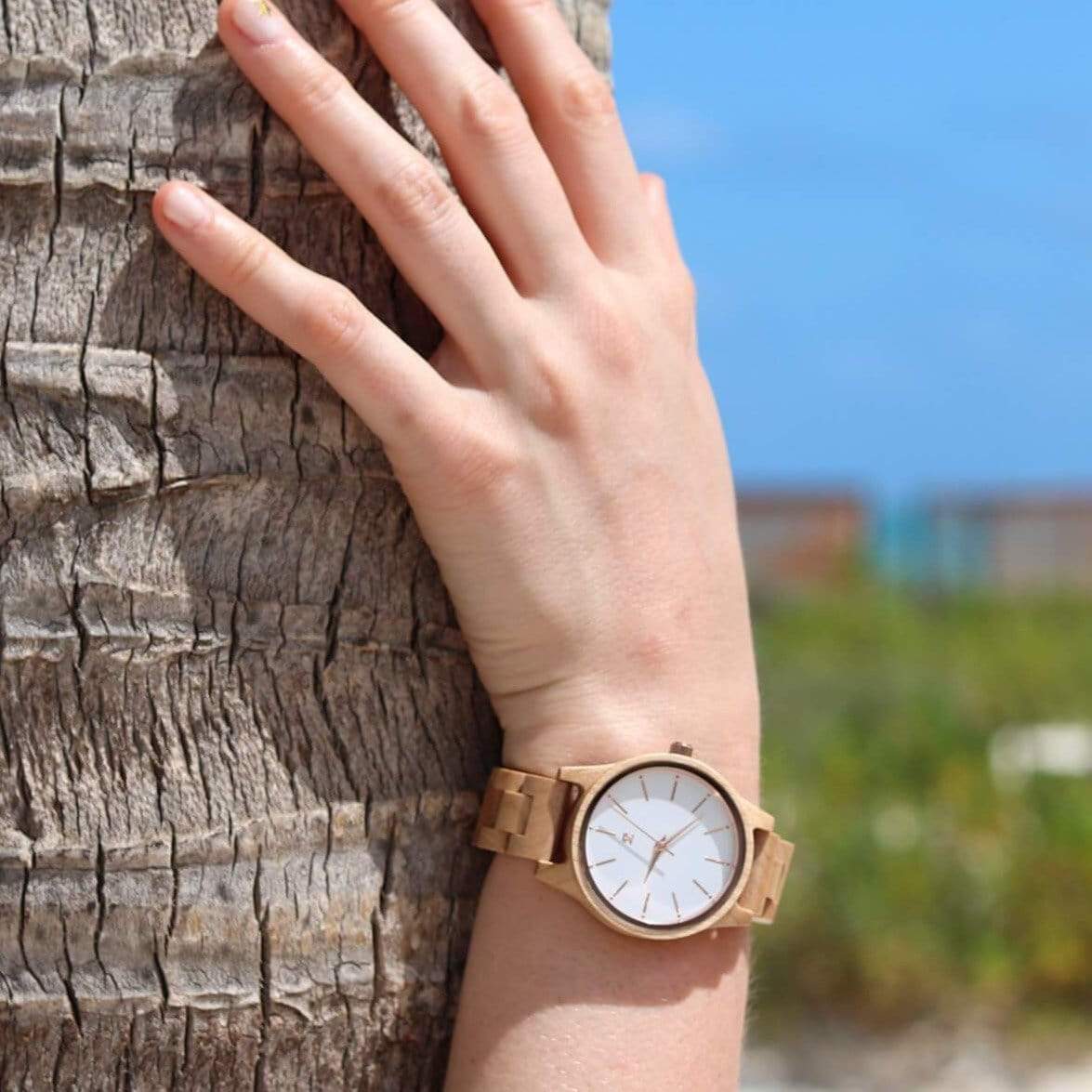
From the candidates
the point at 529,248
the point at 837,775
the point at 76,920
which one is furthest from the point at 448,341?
the point at 837,775

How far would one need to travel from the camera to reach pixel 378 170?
156 centimetres

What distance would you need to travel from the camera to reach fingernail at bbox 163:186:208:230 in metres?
1.53

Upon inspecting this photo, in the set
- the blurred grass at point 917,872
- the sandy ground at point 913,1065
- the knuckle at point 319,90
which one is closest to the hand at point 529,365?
the knuckle at point 319,90

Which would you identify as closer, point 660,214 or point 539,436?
point 539,436

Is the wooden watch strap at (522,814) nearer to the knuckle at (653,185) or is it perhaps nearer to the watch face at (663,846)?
the watch face at (663,846)

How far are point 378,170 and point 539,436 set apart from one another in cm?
31

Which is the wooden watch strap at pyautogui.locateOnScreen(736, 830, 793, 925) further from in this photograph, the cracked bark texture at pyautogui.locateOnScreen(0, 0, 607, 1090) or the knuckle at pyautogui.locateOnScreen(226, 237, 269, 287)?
the knuckle at pyautogui.locateOnScreen(226, 237, 269, 287)

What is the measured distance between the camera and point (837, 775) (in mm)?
7574

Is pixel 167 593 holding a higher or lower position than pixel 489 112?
lower

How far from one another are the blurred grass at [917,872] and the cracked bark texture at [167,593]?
3466 millimetres

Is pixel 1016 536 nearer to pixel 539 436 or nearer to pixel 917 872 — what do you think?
pixel 917 872

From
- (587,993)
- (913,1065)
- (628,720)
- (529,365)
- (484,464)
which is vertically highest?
(529,365)

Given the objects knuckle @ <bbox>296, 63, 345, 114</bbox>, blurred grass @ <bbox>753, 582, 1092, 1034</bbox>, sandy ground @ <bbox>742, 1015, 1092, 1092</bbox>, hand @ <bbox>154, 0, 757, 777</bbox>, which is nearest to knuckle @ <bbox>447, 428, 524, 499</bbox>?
hand @ <bbox>154, 0, 757, 777</bbox>

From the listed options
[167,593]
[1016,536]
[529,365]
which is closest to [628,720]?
[529,365]
